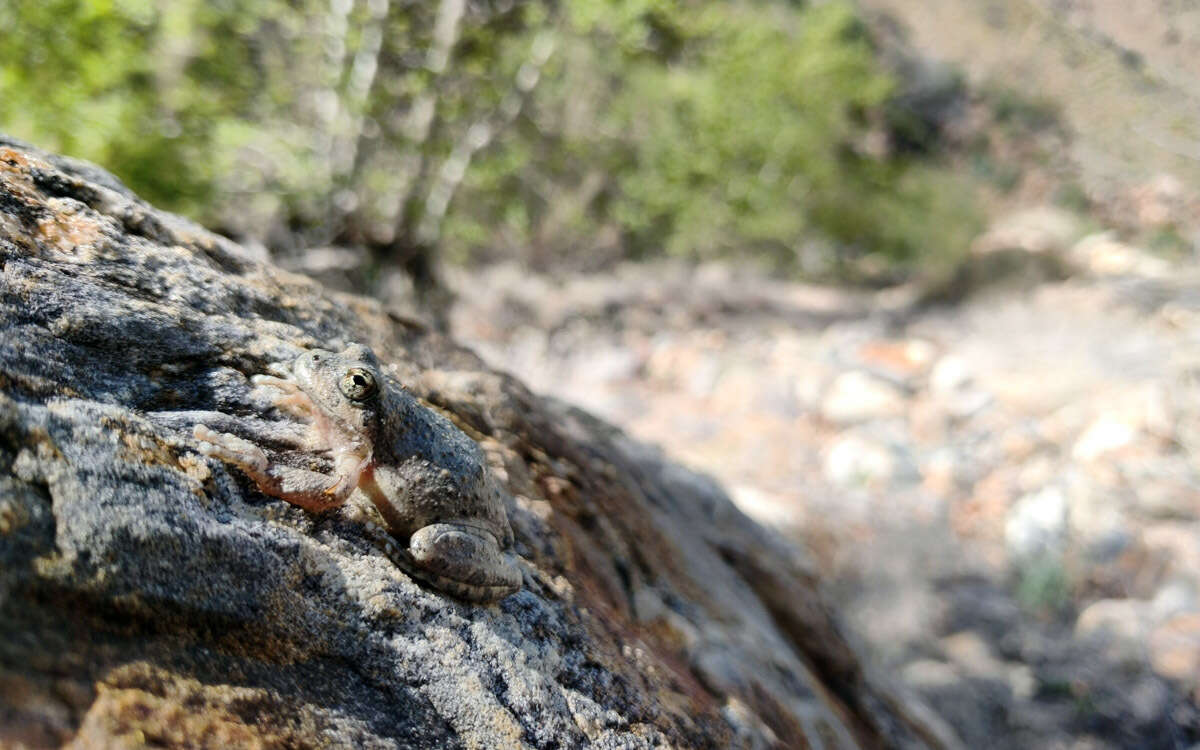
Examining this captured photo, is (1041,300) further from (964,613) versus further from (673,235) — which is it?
(964,613)

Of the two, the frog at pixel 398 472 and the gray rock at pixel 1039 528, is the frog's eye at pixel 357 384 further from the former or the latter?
the gray rock at pixel 1039 528

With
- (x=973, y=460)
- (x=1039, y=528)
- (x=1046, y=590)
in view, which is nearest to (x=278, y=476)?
(x=1046, y=590)

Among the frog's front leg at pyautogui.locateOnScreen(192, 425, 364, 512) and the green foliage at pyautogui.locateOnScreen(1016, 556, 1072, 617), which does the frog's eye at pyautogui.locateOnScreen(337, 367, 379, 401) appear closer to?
the frog's front leg at pyautogui.locateOnScreen(192, 425, 364, 512)

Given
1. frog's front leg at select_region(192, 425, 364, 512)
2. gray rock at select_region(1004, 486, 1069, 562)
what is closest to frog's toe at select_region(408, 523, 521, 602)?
frog's front leg at select_region(192, 425, 364, 512)

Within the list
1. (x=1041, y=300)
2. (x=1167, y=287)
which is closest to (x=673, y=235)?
(x=1041, y=300)

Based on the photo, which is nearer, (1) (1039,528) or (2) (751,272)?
(1) (1039,528)

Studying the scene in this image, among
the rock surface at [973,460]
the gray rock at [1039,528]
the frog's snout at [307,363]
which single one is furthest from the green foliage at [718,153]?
the frog's snout at [307,363]

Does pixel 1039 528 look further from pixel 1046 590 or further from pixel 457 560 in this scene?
pixel 457 560
